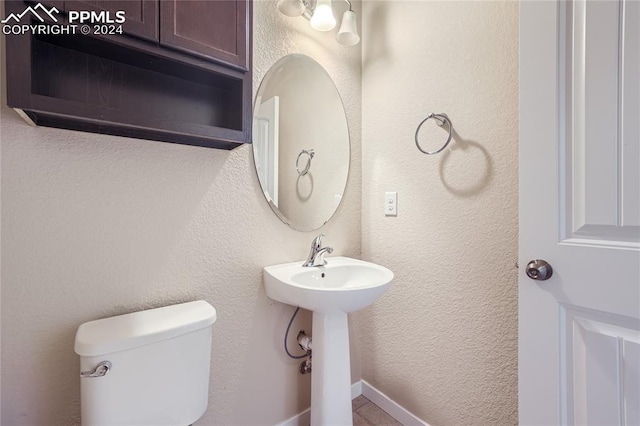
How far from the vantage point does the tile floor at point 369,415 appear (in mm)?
1430

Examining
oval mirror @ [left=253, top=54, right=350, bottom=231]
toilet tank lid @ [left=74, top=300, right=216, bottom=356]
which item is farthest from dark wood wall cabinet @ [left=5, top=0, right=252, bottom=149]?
toilet tank lid @ [left=74, top=300, right=216, bottom=356]

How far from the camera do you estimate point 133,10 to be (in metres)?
0.81

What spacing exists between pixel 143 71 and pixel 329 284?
43.9 inches

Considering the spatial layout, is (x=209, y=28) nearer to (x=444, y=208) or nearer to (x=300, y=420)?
(x=444, y=208)

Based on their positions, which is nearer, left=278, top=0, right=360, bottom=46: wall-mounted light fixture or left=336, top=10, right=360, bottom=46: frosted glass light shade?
left=278, top=0, right=360, bottom=46: wall-mounted light fixture

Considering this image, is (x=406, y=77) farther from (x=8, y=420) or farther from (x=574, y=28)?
(x=8, y=420)

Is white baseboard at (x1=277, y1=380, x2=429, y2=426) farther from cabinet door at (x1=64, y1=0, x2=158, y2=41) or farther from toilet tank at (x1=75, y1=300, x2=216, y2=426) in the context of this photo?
cabinet door at (x1=64, y1=0, x2=158, y2=41)

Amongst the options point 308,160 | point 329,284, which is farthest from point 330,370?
point 308,160

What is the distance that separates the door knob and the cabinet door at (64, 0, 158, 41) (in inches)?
51.2

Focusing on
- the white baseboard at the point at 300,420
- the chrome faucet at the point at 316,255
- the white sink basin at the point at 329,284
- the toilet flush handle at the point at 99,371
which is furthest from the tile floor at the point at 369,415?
the toilet flush handle at the point at 99,371

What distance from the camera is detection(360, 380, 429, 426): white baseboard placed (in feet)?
4.53

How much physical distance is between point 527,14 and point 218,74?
1.00m

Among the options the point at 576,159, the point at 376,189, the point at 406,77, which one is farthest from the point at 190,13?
the point at 576,159

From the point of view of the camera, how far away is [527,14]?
860 mm
